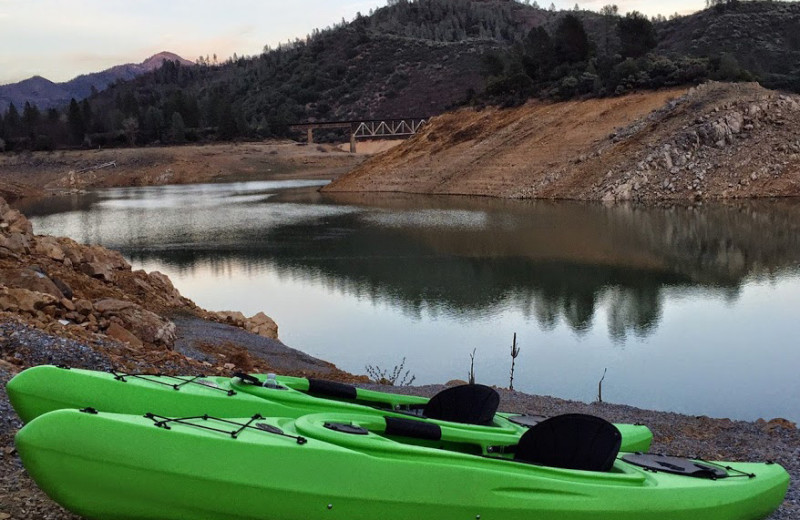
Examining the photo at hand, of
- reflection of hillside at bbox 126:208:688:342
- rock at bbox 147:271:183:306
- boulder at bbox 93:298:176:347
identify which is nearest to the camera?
boulder at bbox 93:298:176:347

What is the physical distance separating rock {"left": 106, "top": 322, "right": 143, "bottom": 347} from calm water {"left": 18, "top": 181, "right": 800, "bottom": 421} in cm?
394

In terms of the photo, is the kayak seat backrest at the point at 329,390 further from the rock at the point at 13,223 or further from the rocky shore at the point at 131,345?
the rock at the point at 13,223

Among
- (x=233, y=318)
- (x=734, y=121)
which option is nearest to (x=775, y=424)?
(x=233, y=318)

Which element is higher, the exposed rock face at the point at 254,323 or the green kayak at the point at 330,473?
the green kayak at the point at 330,473

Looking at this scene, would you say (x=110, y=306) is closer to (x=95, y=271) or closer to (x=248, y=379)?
(x=95, y=271)

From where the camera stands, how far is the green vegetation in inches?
2141

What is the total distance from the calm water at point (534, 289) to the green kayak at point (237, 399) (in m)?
5.49

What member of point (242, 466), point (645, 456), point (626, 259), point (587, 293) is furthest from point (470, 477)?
point (626, 259)

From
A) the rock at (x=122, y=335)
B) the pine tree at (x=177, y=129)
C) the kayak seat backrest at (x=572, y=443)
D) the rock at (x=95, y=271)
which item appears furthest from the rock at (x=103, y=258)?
the pine tree at (x=177, y=129)

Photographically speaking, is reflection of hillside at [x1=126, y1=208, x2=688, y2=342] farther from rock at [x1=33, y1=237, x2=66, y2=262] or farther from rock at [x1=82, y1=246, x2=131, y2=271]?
rock at [x1=33, y1=237, x2=66, y2=262]

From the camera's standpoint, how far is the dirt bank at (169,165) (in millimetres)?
80750

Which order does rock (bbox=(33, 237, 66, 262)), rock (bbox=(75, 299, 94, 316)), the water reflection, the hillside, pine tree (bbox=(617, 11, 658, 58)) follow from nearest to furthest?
rock (bbox=(75, 299, 94, 316)) → rock (bbox=(33, 237, 66, 262)) → the water reflection → pine tree (bbox=(617, 11, 658, 58)) → the hillside

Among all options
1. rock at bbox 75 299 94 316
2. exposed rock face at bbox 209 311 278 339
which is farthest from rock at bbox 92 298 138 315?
exposed rock face at bbox 209 311 278 339

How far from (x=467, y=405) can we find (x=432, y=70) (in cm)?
12071
